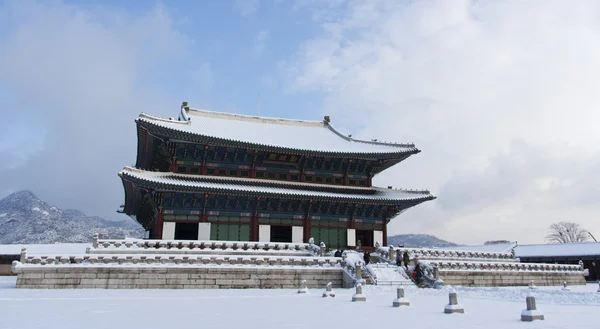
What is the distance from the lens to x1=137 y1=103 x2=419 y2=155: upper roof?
3969 centimetres

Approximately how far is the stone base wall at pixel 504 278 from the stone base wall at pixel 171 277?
26.8 feet

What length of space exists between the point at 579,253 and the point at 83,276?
4976cm

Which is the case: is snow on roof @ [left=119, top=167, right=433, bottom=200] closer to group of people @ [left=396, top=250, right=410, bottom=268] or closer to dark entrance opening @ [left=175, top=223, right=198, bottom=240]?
dark entrance opening @ [left=175, top=223, right=198, bottom=240]

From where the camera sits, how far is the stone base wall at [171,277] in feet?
75.9

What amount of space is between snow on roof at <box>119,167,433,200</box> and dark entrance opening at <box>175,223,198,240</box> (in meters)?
3.62

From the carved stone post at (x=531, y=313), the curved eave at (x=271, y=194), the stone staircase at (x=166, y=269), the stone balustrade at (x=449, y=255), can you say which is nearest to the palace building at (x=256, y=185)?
the curved eave at (x=271, y=194)

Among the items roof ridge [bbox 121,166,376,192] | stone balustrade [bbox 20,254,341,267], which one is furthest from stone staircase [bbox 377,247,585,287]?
roof ridge [bbox 121,166,376,192]

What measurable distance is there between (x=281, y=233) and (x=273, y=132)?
11.6m

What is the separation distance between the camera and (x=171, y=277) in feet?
80.9

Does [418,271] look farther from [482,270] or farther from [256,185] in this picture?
[256,185]

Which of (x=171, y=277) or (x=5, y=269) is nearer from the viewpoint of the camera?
(x=171, y=277)

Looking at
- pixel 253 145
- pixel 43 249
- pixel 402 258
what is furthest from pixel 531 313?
pixel 43 249

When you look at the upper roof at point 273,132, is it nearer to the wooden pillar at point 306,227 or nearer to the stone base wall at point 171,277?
the wooden pillar at point 306,227

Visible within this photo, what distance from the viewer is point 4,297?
18.0m
